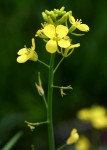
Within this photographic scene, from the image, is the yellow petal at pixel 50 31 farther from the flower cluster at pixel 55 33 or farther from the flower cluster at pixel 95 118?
the flower cluster at pixel 95 118

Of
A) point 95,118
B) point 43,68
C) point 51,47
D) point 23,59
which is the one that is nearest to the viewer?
point 51,47

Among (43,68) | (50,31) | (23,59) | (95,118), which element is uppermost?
(50,31)

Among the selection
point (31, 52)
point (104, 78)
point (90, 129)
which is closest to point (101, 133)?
point (90, 129)

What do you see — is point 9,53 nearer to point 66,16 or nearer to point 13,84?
point 13,84

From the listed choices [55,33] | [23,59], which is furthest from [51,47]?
[23,59]

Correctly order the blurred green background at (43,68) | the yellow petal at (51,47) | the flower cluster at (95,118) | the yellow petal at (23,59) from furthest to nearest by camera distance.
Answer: the blurred green background at (43,68)
the flower cluster at (95,118)
the yellow petal at (23,59)
the yellow petal at (51,47)

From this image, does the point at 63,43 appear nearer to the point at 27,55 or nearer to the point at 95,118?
the point at 27,55

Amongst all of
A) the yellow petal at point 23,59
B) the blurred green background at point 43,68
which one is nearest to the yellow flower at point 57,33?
the yellow petal at point 23,59

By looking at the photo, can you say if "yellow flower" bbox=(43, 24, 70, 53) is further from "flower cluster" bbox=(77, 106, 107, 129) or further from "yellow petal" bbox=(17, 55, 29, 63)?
"flower cluster" bbox=(77, 106, 107, 129)
